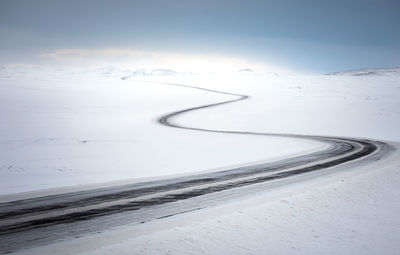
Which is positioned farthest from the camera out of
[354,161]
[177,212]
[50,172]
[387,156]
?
[387,156]

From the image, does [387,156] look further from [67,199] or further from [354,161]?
[67,199]

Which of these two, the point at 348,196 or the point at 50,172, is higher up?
the point at 348,196

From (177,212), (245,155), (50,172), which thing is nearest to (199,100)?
(245,155)

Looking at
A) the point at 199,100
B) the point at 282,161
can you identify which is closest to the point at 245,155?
the point at 282,161

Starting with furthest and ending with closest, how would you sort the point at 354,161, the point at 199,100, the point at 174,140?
the point at 199,100
the point at 174,140
the point at 354,161

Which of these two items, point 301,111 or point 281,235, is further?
point 301,111

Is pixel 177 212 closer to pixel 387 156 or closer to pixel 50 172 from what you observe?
pixel 50 172
